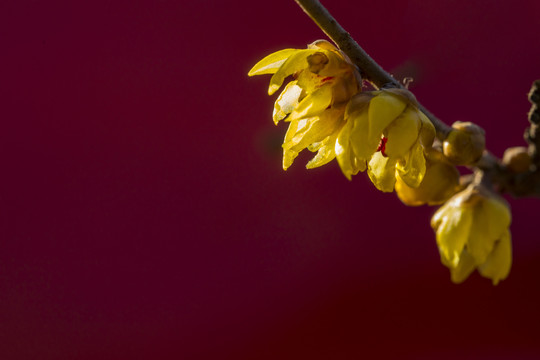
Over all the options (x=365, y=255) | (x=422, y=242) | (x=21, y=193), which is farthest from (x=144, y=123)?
(x=422, y=242)

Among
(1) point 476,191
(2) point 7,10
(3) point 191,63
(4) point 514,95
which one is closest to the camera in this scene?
(1) point 476,191

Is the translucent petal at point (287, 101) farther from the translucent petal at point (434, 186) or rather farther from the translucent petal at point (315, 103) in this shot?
the translucent petal at point (434, 186)

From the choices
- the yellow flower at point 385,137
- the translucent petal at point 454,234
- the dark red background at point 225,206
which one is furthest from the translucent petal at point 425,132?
the dark red background at point 225,206

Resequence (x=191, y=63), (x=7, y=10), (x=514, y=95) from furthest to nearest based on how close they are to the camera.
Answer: (x=514, y=95)
(x=191, y=63)
(x=7, y=10)

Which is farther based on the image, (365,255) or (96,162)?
(365,255)

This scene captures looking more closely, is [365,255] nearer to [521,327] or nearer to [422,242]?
[422,242]

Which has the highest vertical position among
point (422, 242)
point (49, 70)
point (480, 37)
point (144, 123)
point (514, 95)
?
point (49, 70)

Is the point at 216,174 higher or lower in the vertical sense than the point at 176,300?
higher

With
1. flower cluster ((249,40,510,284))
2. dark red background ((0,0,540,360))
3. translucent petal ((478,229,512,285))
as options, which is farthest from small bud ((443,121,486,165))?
dark red background ((0,0,540,360))

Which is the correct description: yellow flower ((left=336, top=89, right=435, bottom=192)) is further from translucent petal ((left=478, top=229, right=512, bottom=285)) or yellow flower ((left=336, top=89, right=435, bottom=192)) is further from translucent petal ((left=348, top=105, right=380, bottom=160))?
translucent petal ((left=478, top=229, right=512, bottom=285))
